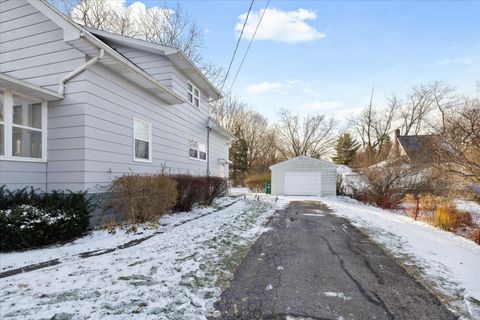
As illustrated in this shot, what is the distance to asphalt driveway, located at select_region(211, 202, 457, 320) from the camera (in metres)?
2.74

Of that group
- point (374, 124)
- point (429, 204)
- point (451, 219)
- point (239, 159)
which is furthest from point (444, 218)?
point (374, 124)

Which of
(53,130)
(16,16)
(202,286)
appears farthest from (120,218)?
(16,16)

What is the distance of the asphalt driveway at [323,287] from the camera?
2738 mm

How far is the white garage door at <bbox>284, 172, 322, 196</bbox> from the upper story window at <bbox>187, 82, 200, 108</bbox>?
10.5m

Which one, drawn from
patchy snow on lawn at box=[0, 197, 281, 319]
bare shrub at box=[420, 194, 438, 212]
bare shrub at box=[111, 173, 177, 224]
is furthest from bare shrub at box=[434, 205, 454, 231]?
bare shrub at box=[111, 173, 177, 224]

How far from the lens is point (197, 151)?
12594mm

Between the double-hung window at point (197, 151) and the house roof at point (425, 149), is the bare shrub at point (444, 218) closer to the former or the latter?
the house roof at point (425, 149)

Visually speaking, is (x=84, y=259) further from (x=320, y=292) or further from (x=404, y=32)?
(x=404, y=32)

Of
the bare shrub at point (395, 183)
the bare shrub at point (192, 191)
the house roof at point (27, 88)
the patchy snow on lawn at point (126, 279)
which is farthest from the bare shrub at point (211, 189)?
the bare shrub at point (395, 183)

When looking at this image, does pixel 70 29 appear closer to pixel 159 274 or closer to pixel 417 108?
pixel 159 274

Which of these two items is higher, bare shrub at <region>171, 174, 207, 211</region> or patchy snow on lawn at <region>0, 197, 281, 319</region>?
bare shrub at <region>171, 174, 207, 211</region>

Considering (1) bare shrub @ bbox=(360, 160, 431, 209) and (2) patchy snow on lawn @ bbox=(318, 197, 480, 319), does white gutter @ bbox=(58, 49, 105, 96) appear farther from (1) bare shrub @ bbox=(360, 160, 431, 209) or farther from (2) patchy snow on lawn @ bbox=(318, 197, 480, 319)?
(1) bare shrub @ bbox=(360, 160, 431, 209)

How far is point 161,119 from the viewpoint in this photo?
366 inches

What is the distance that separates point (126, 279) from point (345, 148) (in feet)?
126
